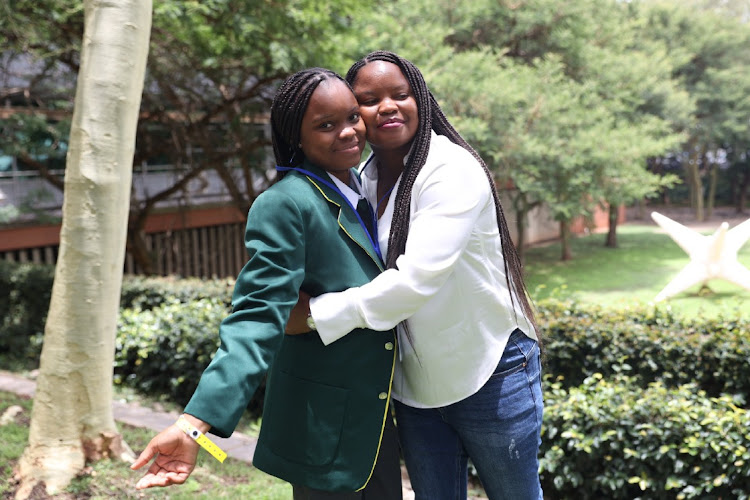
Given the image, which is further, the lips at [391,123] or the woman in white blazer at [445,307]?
the lips at [391,123]

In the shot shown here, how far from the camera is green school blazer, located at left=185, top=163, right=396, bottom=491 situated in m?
1.70

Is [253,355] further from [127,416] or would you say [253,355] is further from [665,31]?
[665,31]

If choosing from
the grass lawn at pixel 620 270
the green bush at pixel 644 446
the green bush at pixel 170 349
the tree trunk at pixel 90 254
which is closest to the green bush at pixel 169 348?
the green bush at pixel 170 349

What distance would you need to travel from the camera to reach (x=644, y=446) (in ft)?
11.3

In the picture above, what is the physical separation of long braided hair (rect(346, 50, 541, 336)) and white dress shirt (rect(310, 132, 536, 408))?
3cm

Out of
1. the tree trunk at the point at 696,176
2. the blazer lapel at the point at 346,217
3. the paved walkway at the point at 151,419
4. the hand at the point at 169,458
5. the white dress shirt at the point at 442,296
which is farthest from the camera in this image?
the tree trunk at the point at 696,176

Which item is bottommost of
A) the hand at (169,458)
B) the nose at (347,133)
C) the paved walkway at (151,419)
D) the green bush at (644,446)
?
the paved walkway at (151,419)

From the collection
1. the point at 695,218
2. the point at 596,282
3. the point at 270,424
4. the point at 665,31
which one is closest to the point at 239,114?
the point at 596,282

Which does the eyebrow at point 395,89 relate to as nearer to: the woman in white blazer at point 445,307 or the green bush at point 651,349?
the woman in white blazer at point 445,307

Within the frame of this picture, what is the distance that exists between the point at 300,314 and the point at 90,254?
2.07 m

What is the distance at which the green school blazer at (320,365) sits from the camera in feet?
5.58

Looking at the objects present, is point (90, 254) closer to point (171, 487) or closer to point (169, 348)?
point (171, 487)

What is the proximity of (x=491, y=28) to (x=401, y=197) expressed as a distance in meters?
14.2

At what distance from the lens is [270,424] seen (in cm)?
187
